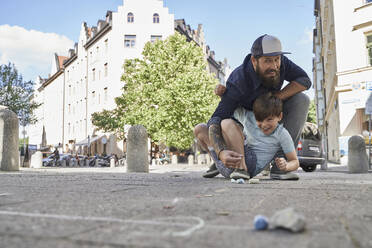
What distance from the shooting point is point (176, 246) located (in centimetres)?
122

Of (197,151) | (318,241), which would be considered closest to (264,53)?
(318,241)

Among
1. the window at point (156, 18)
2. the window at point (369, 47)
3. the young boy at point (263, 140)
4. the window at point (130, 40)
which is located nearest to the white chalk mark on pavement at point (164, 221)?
the young boy at point (263, 140)

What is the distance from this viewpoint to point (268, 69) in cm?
397

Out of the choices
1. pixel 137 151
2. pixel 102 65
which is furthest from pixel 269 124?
pixel 102 65

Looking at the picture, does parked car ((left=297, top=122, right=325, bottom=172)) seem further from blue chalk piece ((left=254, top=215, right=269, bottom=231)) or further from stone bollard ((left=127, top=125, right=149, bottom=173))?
blue chalk piece ((left=254, top=215, right=269, bottom=231))

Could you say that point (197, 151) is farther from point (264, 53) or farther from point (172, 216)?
point (172, 216)

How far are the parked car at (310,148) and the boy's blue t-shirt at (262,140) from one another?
7.71 metres

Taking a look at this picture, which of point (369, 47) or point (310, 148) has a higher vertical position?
point (369, 47)

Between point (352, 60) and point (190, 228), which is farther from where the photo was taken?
point (352, 60)

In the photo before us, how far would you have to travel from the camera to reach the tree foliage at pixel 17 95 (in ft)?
109

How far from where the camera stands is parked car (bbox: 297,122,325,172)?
11.6 m

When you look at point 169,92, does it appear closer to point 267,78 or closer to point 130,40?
A: point 130,40

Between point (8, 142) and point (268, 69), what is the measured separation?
7485mm

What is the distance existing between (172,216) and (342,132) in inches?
741
